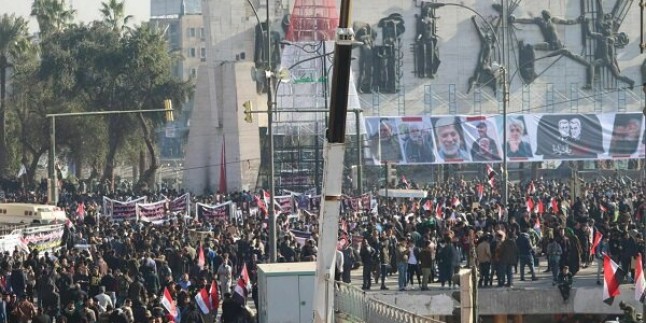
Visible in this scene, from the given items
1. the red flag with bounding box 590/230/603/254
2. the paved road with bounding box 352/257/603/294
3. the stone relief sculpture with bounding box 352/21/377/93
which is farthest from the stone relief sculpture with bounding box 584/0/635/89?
the red flag with bounding box 590/230/603/254

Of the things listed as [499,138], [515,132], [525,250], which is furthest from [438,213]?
[515,132]

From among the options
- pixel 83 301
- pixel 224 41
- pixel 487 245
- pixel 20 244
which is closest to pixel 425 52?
pixel 224 41

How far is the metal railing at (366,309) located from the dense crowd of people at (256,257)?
11.7 feet

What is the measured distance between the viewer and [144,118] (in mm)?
83000

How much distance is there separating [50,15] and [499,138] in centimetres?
3554

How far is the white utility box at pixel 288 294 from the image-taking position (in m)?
25.3

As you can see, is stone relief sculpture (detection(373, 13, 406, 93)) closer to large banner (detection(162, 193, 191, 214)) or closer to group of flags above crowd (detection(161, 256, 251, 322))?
large banner (detection(162, 193, 191, 214))

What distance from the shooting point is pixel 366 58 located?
8512 cm

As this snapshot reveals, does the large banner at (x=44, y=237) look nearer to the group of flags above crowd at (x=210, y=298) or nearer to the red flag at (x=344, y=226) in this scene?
the red flag at (x=344, y=226)

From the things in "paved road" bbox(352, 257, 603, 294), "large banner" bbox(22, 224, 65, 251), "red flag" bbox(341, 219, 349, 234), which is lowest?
"paved road" bbox(352, 257, 603, 294)

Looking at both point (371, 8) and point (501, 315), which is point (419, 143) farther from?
point (501, 315)

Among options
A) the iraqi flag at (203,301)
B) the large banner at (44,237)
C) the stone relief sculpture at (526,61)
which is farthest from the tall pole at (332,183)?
the stone relief sculpture at (526,61)

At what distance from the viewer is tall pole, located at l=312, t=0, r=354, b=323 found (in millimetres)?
15305

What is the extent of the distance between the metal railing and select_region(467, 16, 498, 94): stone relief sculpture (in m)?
67.7
